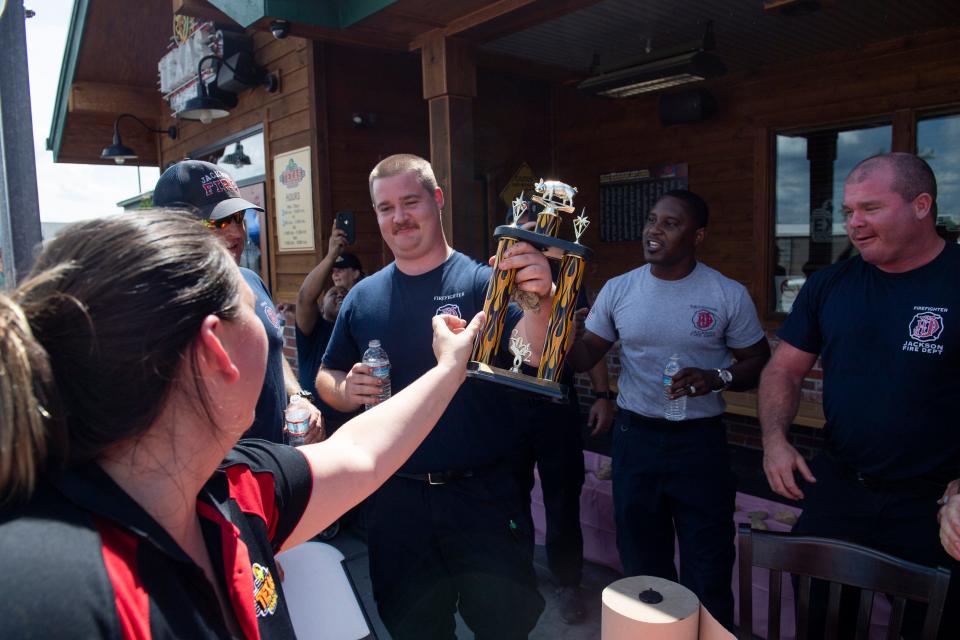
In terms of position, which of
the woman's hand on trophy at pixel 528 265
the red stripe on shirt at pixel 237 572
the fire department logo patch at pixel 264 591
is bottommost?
the fire department logo patch at pixel 264 591

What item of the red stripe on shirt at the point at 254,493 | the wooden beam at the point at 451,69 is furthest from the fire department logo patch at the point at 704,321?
the red stripe on shirt at the point at 254,493

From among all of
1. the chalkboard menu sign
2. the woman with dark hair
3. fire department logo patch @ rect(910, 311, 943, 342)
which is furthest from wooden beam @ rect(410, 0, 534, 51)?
the woman with dark hair

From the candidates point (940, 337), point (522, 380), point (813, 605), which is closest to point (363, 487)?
point (522, 380)

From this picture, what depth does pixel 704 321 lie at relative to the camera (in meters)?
2.84

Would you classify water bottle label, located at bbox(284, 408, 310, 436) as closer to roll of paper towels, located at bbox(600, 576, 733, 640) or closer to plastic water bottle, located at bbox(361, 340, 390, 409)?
plastic water bottle, located at bbox(361, 340, 390, 409)

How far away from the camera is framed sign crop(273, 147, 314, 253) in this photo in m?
5.50

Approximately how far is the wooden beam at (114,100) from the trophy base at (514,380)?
851 cm

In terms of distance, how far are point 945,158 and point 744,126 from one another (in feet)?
4.58

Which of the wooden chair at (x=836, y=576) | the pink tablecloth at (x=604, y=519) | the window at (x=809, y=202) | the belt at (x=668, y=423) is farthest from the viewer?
the window at (x=809, y=202)

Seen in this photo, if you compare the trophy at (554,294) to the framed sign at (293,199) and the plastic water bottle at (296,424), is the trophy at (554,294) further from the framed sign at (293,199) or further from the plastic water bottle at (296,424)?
the framed sign at (293,199)

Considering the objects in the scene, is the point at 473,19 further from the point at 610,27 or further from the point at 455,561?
the point at 455,561

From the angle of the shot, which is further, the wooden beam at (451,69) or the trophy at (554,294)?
the wooden beam at (451,69)

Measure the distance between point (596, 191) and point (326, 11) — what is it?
3.06 metres

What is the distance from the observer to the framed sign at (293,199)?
5.50m
